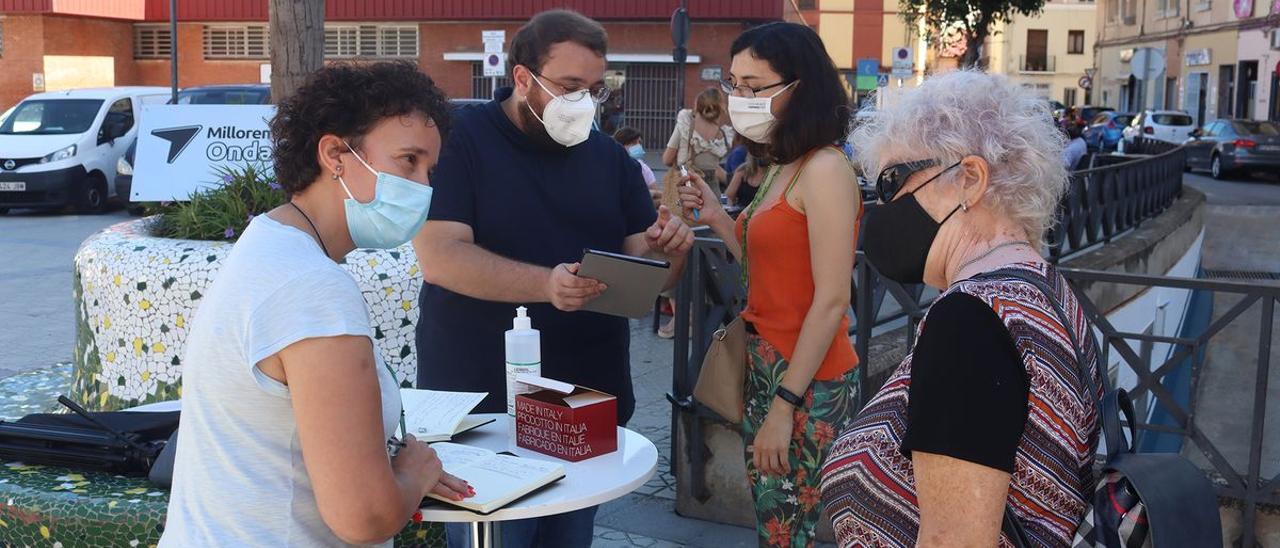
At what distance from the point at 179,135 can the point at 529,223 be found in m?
4.45

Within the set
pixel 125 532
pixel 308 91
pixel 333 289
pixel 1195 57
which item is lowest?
pixel 125 532

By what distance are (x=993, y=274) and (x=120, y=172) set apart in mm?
16447

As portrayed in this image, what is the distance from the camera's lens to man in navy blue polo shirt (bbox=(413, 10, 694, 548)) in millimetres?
3221

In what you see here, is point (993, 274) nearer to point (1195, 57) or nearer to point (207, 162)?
point (207, 162)

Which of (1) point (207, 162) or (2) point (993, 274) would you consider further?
(1) point (207, 162)

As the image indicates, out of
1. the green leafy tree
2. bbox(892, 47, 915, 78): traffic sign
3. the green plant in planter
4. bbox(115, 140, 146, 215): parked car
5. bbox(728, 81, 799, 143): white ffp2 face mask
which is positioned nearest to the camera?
bbox(728, 81, 799, 143): white ffp2 face mask

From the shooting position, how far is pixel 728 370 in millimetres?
3221

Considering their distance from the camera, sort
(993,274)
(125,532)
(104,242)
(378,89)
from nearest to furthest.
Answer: (993,274) < (378,89) < (125,532) < (104,242)

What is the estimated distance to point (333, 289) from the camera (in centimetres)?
192

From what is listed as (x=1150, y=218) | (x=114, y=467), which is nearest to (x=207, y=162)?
(x=114, y=467)

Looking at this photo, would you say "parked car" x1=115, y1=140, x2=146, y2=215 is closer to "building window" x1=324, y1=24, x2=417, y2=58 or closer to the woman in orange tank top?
"building window" x1=324, y1=24, x2=417, y2=58

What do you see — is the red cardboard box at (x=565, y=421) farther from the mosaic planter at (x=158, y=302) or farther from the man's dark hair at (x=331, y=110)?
the mosaic planter at (x=158, y=302)

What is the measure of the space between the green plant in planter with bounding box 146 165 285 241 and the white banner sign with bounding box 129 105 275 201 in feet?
2.03

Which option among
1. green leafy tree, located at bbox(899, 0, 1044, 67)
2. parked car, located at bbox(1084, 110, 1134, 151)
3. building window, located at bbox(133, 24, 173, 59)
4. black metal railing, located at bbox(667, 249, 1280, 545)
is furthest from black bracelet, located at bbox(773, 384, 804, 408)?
building window, located at bbox(133, 24, 173, 59)
